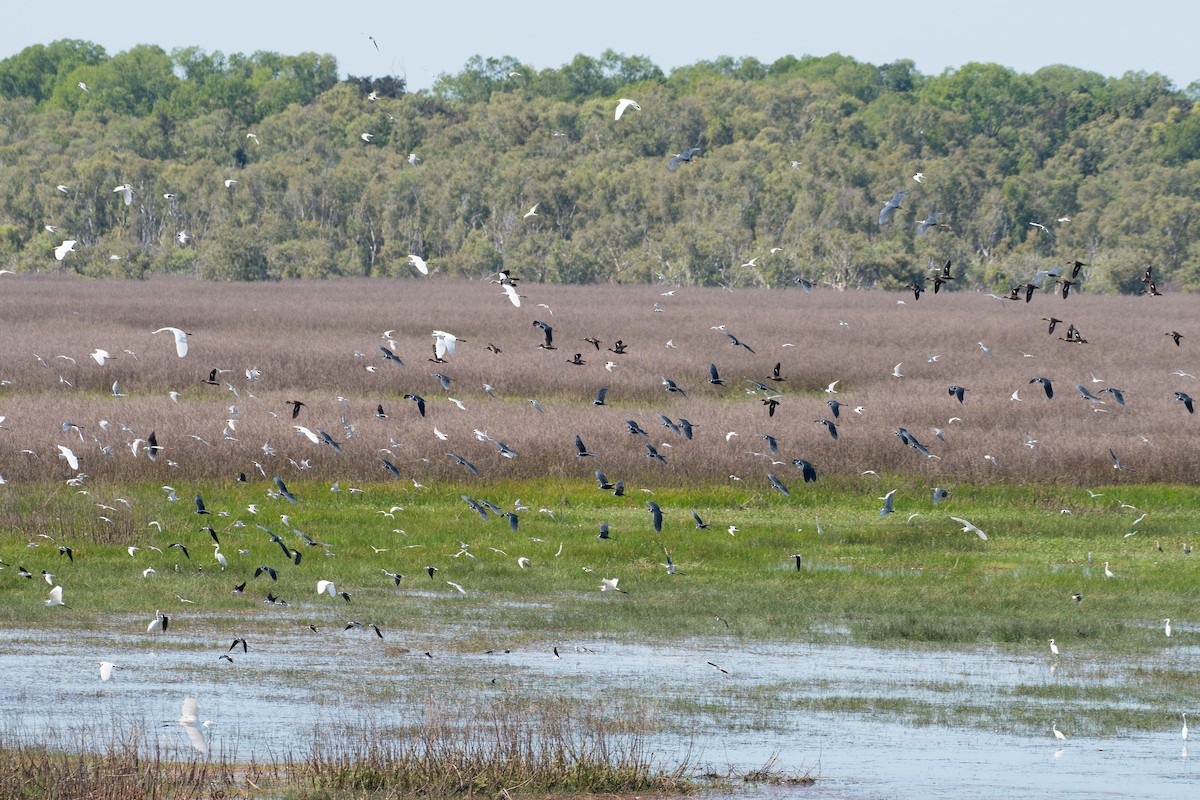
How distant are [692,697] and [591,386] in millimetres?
25280

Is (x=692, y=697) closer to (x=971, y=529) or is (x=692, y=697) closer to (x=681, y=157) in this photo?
(x=681, y=157)

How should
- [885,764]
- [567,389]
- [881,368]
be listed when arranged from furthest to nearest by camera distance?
[881,368], [567,389], [885,764]

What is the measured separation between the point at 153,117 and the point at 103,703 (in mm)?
141478

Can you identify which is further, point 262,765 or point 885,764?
point 885,764

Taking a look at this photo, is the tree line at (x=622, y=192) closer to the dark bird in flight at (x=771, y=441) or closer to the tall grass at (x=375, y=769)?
the dark bird in flight at (x=771, y=441)

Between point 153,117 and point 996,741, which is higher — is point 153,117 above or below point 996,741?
above

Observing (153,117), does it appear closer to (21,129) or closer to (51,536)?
(21,129)

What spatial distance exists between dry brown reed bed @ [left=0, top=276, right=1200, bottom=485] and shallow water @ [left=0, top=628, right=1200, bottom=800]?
11595 millimetres

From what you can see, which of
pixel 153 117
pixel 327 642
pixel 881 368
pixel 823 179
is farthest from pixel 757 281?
pixel 327 642

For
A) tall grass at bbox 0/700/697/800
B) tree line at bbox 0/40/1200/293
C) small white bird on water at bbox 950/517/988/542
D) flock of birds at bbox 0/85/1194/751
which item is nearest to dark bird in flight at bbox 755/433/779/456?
flock of birds at bbox 0/85/1194/751

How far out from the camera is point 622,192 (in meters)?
116

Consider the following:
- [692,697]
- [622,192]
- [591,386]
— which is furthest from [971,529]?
[622,192]

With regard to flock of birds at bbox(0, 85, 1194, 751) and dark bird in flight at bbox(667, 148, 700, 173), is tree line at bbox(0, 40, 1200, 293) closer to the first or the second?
flock of birds at bbox(0, 85, 1194, 751)

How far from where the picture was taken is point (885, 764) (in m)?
13.9
